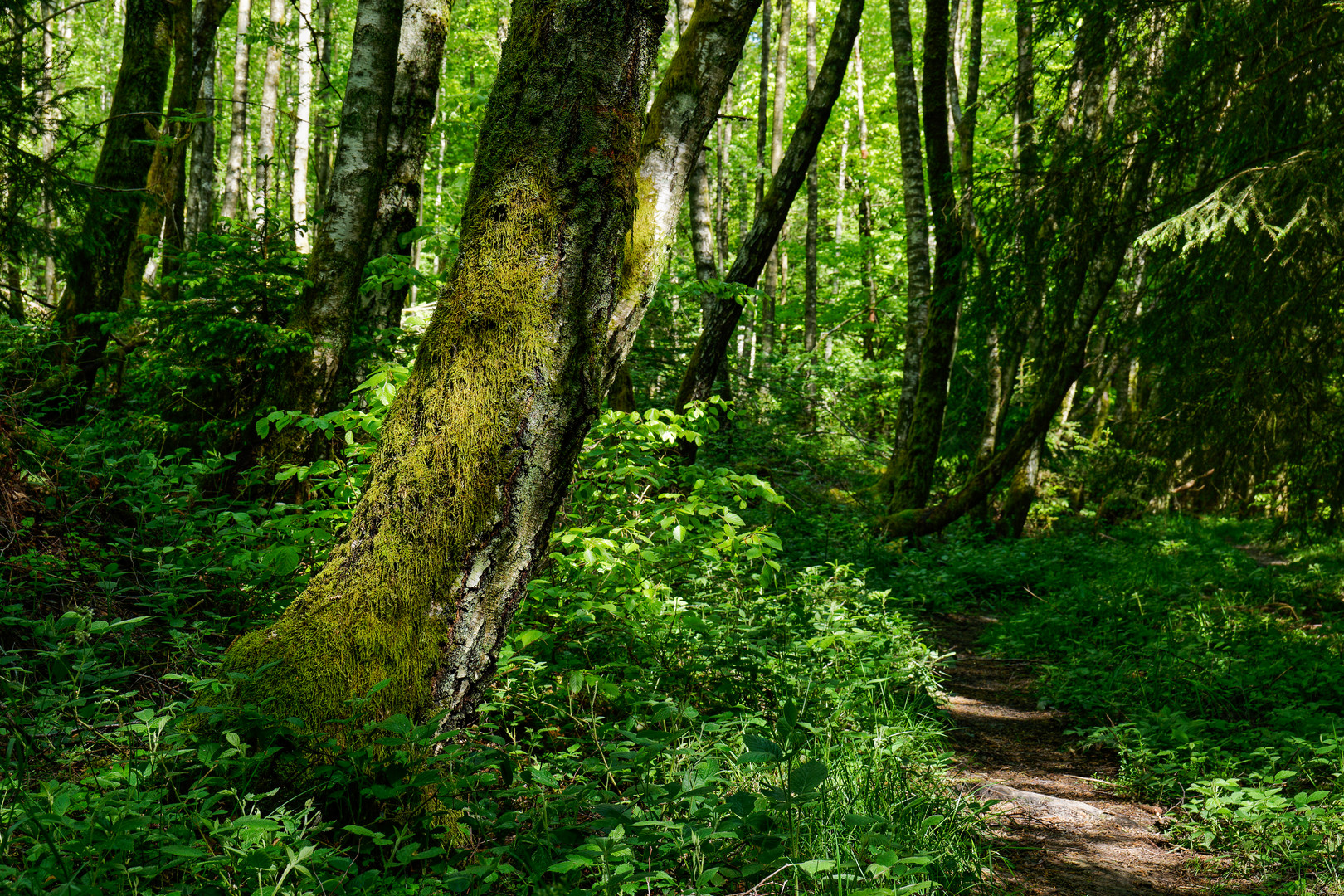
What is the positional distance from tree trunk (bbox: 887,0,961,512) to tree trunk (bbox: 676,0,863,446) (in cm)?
173

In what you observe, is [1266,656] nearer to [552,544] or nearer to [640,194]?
[552,544]

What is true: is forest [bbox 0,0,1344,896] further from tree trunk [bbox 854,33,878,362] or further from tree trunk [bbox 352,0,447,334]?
tree trunk [bbox 854,33,878,362]

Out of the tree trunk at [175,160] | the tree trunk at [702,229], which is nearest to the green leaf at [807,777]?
the tree trunk at [175,160]

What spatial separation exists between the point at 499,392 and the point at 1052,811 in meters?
3.20

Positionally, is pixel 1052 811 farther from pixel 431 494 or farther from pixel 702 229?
pixel 702 229

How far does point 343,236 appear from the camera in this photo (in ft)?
16.1

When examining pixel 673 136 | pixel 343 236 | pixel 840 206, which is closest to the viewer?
pixel 673 136

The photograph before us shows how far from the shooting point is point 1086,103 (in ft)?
26.5

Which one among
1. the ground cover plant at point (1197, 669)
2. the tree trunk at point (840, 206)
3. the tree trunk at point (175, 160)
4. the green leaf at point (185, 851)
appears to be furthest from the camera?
the tree trunk at point (840, 206)

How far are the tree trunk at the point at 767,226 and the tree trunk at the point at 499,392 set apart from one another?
4590 millimetres

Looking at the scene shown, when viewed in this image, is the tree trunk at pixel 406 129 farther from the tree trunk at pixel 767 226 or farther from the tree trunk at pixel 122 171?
the tree trunk at pixel 767 226

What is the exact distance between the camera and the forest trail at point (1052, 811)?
3.00 m

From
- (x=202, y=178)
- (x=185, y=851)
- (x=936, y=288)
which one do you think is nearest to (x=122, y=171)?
(x=185, y=851)

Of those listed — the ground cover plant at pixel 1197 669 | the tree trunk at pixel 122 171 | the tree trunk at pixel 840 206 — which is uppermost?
the tree trunk at pixel 840 206
